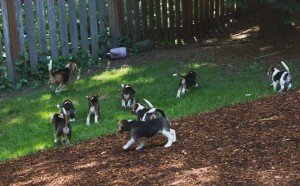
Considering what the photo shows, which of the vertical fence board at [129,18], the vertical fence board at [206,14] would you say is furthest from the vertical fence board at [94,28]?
the vertical fence board at [206,14]

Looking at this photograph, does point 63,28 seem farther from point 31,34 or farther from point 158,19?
point 158,19

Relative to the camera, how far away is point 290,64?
12.7 meters

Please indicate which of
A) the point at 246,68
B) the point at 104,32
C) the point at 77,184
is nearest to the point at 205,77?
the point at 246,68

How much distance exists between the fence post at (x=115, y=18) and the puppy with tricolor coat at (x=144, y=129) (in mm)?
8478

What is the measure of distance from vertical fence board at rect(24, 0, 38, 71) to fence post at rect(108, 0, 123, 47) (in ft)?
8.53

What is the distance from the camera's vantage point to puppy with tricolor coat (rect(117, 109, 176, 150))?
7.33 metres

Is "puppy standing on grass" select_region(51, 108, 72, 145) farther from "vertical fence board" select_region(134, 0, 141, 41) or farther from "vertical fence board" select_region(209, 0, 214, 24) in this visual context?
"vertical fence board" select_region(209, 0, 214, 24)

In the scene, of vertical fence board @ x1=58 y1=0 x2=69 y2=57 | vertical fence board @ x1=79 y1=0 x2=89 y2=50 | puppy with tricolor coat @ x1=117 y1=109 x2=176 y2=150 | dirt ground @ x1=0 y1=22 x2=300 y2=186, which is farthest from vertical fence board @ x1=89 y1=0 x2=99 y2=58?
puppy with tricolor coat @ x1=117 y1=109 x2=176 y2=150

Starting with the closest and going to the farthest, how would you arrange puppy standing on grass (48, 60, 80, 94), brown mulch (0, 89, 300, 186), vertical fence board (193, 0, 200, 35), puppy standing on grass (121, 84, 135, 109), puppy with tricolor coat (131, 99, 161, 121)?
brown mulch (0, 89, 300, 186) → puppy with tricolor coat (131, 99, 161, 121) → puppy standing on grass (121, 84, 135, 109) → puppy standing on grass (48, 60, 80, 94) → vertical fence board (193, 0, 200, 35)

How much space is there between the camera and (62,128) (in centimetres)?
859

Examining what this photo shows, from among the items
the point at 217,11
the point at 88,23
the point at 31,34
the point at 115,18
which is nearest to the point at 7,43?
the point at 31,34

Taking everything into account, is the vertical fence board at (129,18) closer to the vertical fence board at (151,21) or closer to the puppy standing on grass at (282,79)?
the vertical fence board at (151,21)

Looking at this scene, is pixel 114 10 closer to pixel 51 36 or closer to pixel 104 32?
pixel 104 32

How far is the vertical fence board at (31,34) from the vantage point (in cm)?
1390
